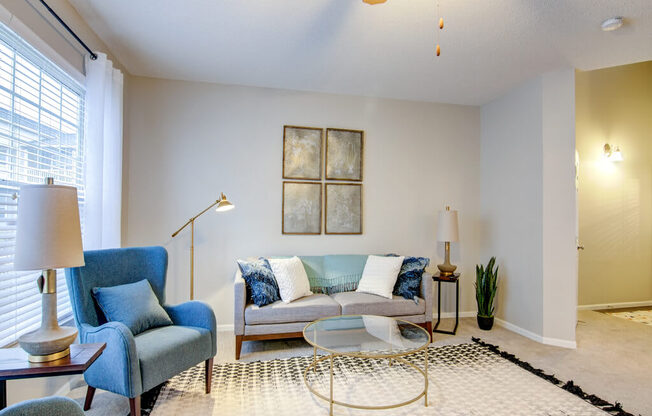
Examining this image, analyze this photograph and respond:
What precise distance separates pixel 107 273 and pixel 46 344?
1.00 m

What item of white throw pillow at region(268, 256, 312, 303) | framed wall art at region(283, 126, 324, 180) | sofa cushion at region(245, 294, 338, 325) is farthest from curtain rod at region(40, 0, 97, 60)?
sofa cushion at region(245, 294, 338, 325)

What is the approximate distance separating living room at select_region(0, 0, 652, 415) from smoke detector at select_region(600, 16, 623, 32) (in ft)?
0.03

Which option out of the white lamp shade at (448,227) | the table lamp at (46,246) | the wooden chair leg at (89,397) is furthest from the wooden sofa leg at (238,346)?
the white lamp shade at (448,227)

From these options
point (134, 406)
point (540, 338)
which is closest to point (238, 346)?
point (134, 406)

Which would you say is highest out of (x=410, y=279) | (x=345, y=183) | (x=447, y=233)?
(x=345, y=183)

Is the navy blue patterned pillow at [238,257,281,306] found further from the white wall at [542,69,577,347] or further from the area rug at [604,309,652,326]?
the area rug at [604,309,652,326]

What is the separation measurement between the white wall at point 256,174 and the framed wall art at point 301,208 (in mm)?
94

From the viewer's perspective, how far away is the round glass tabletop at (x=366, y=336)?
221cm

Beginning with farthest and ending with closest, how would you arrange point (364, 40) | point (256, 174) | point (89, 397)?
1. point (256, 174)
2. point (364, 40)
3. point (89, 397)

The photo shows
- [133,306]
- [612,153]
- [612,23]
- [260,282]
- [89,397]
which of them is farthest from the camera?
[612,153]

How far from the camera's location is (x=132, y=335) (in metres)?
1.94

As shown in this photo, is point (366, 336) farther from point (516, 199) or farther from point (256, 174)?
point (516, 199)

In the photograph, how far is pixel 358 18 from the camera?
2537 mm

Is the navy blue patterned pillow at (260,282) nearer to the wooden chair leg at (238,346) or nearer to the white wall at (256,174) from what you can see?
the wooden chair leg at (238,346)
